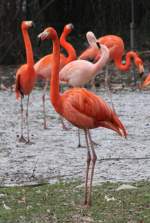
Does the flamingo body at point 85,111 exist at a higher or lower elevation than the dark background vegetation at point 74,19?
higher

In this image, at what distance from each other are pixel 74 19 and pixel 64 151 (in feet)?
37.2

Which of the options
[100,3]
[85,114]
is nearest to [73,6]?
[100,3]

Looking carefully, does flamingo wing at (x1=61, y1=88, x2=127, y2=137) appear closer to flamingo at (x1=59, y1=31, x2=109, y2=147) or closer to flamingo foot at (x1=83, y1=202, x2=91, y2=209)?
flamingo foot at (x1=83, y1=202, x2=91, y2=209)

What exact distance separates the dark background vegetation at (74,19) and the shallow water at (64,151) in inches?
208

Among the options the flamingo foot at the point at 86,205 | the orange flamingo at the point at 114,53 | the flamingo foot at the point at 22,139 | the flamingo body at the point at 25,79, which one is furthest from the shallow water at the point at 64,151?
the flamingo foot at the point at 86,205

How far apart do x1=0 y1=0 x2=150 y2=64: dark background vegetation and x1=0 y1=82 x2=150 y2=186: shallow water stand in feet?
17.3

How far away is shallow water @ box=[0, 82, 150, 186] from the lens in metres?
6.88

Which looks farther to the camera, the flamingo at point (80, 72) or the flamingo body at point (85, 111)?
the flamingo at point (80, 72)

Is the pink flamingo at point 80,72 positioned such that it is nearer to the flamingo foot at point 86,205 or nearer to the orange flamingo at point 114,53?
the orange flamingo at point 114,53

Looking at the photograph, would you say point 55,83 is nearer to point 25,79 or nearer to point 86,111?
point 86,111

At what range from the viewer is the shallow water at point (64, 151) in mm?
A: 6879

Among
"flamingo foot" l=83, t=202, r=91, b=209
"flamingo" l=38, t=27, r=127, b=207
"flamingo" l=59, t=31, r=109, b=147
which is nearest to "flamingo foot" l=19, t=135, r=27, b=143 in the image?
"flamingo" l=59, t=31, r=109, b=147

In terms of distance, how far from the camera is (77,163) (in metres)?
7.40

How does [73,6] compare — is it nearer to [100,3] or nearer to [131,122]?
[100,3]
